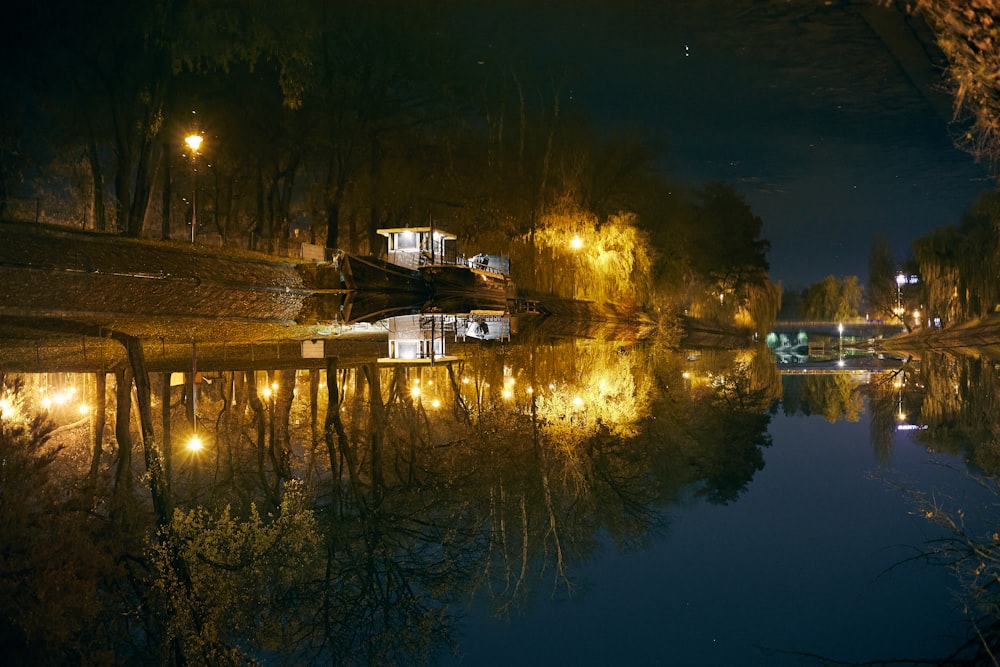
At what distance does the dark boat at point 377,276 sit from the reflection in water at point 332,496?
10.8 m

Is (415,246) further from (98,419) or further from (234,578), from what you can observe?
(234,578)

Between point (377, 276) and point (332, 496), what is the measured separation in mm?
18700

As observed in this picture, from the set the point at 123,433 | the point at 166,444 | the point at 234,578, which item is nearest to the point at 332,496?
the point at 234,578

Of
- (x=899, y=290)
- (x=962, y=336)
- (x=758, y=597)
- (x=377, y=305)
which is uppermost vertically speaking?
(x=899, y=290)

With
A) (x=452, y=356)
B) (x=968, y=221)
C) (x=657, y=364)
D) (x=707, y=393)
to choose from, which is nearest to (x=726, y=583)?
(x=707, y=393)

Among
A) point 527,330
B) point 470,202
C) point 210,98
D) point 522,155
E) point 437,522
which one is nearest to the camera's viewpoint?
point 437,522

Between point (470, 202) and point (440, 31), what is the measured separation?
6363mm

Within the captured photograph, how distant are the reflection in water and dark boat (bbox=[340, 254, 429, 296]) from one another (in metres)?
10.8

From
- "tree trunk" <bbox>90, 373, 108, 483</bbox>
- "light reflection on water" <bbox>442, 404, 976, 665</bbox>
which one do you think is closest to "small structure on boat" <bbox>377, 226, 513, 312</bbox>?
"tree trunk" <bbox>90, 373, 108, 483</bbox>

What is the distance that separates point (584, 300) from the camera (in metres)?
37.0

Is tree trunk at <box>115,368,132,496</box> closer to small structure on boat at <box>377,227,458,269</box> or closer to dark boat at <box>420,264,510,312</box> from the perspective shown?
dark boat at <box>420,264,510,312</box>

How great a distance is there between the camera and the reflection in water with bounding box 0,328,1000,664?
4.30 meters

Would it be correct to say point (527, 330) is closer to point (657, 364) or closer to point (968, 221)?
point (657, 364)

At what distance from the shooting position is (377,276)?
24.6m
